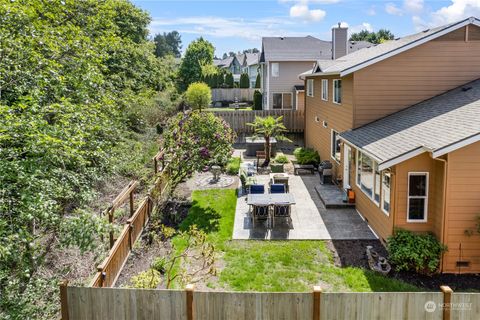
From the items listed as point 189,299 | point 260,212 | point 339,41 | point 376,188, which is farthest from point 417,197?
point 339,41

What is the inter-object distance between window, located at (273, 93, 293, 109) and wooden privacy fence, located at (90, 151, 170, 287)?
21.8 meters

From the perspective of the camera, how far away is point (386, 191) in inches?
460

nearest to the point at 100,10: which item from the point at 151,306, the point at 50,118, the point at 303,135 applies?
the point at 50,118

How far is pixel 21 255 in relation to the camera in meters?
5.99

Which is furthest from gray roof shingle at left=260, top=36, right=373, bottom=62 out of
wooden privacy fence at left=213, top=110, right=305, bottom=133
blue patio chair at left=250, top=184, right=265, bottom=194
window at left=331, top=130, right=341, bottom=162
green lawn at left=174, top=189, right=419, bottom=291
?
green lawn at left=174, top=189, right=419, bottom=291

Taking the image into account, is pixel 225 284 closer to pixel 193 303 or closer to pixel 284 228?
pixel 193 303

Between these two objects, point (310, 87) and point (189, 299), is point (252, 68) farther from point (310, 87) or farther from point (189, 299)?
point (189, 299)

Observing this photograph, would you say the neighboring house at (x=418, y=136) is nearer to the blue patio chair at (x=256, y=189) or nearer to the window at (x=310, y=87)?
the blue patio chair at (x=256, y=189)

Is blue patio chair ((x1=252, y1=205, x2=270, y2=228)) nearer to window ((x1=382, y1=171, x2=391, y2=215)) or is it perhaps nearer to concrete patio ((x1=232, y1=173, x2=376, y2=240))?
concrete patio ((x1=232, y1=173, x2=376, y2=240))

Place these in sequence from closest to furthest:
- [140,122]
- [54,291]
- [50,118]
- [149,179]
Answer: [54,291]
[50,118]
[149,179]
[140,122]

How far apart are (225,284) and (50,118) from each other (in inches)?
207

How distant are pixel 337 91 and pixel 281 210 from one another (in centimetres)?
715

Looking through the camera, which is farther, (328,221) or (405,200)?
(328,221)

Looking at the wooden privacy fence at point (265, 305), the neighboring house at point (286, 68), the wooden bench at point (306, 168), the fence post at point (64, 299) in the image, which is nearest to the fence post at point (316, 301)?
the wooden privacy fence at point (265, 305)
